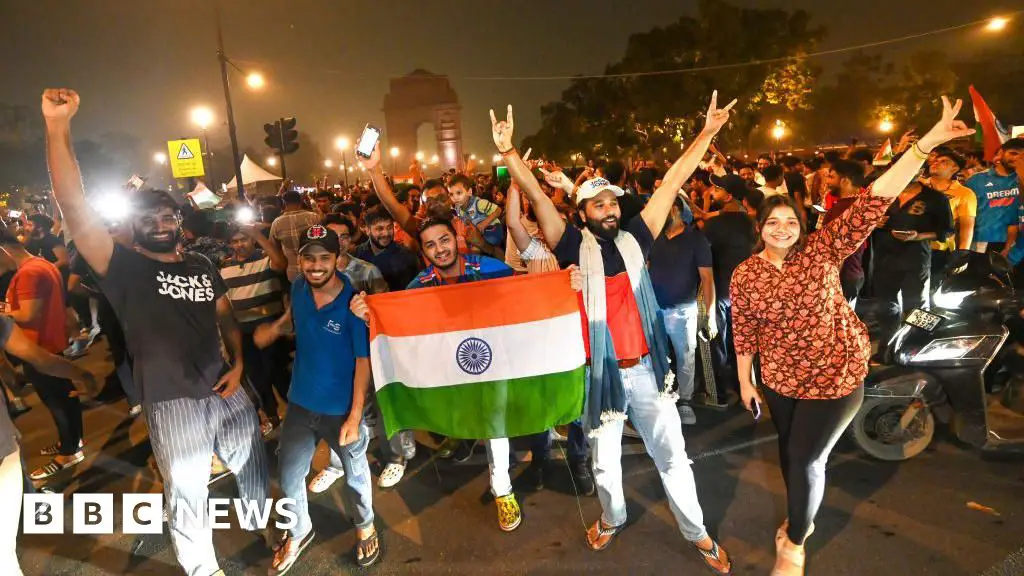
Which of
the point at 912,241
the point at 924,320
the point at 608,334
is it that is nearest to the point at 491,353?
the point at 608,334

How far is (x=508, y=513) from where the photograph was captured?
13.6 feet

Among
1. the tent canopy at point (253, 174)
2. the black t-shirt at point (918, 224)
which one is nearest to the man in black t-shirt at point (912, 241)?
Answer: the black t-shirt at point (918, 224)

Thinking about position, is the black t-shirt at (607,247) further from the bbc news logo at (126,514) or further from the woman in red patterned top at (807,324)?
the bbc news logo at (126,514)

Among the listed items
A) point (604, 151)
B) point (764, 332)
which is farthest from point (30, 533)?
point (604, 151)

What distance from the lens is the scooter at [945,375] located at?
14.3 ft

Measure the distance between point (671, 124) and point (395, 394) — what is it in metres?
34.6

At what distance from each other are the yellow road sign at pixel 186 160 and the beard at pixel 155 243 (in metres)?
14.4

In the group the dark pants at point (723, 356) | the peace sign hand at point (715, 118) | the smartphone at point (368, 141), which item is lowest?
the dark pants at point (723, 356)

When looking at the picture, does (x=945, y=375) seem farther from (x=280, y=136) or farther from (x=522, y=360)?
(x=280, y=136)

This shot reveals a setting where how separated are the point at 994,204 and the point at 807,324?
547cm

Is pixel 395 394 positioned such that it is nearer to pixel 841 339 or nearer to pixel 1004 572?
pixel 841 339

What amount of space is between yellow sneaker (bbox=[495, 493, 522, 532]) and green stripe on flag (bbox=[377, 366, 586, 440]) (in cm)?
63

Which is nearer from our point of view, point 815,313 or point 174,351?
point 815,313

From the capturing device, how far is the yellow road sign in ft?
53.3
